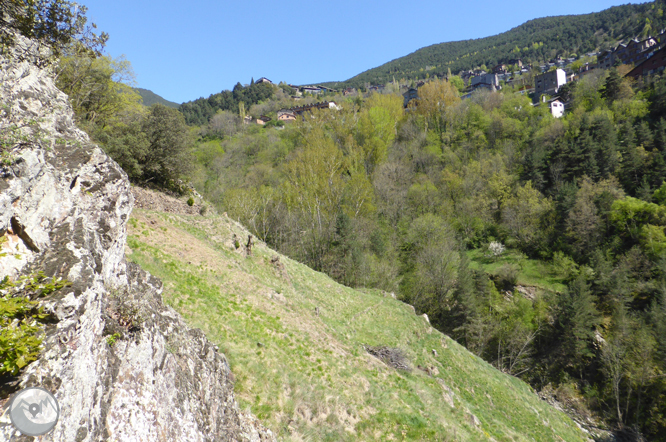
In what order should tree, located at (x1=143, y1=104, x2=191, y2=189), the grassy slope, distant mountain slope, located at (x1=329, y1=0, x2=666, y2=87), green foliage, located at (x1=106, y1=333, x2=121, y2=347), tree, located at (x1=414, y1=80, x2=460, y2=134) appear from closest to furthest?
1. green foliage, located at (x1=106, y1=333, x2=121, y2=347)
2. the grassy slope
3. tree, located at (x1=143, y1=104, x2=191, y2=189)
4. tree, located at (x1=414, y1=80, x2=460, y2=134)
5. distant mountain slope, located at (x1=329, y1=0, x2=666, y2=87)

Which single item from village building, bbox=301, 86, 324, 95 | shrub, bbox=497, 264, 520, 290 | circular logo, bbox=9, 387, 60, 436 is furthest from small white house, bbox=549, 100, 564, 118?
village building, bbox=301, 86, 324, 95

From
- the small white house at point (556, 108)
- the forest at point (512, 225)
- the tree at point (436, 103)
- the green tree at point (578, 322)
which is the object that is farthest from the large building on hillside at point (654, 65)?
the green tree at point (578, 322)

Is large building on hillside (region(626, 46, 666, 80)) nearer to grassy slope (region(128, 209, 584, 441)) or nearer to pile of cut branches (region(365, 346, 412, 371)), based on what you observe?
grassy slope (region(128, 209, 584, 441))

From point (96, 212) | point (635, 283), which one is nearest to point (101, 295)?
point (96, 212)

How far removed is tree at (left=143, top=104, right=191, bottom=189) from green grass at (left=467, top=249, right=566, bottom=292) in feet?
106

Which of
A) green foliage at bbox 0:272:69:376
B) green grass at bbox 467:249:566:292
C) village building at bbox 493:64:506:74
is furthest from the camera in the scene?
village building at bbox 493:64:506:74

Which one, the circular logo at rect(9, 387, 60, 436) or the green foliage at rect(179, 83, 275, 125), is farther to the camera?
the green foliage at rect(179, 83, 275, 125)

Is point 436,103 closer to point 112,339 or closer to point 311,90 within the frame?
point 112,339

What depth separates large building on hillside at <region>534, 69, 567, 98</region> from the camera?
281 feet

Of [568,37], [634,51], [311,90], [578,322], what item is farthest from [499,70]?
[578,322]

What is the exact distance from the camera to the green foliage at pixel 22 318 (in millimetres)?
3433

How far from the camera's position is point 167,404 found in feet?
17.8

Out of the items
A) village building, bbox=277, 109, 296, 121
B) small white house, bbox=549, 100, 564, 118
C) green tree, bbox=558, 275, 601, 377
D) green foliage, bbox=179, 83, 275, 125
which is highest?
green foliage, bbox=179, 83, 275, 125

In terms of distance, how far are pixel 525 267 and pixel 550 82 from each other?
237 ft
